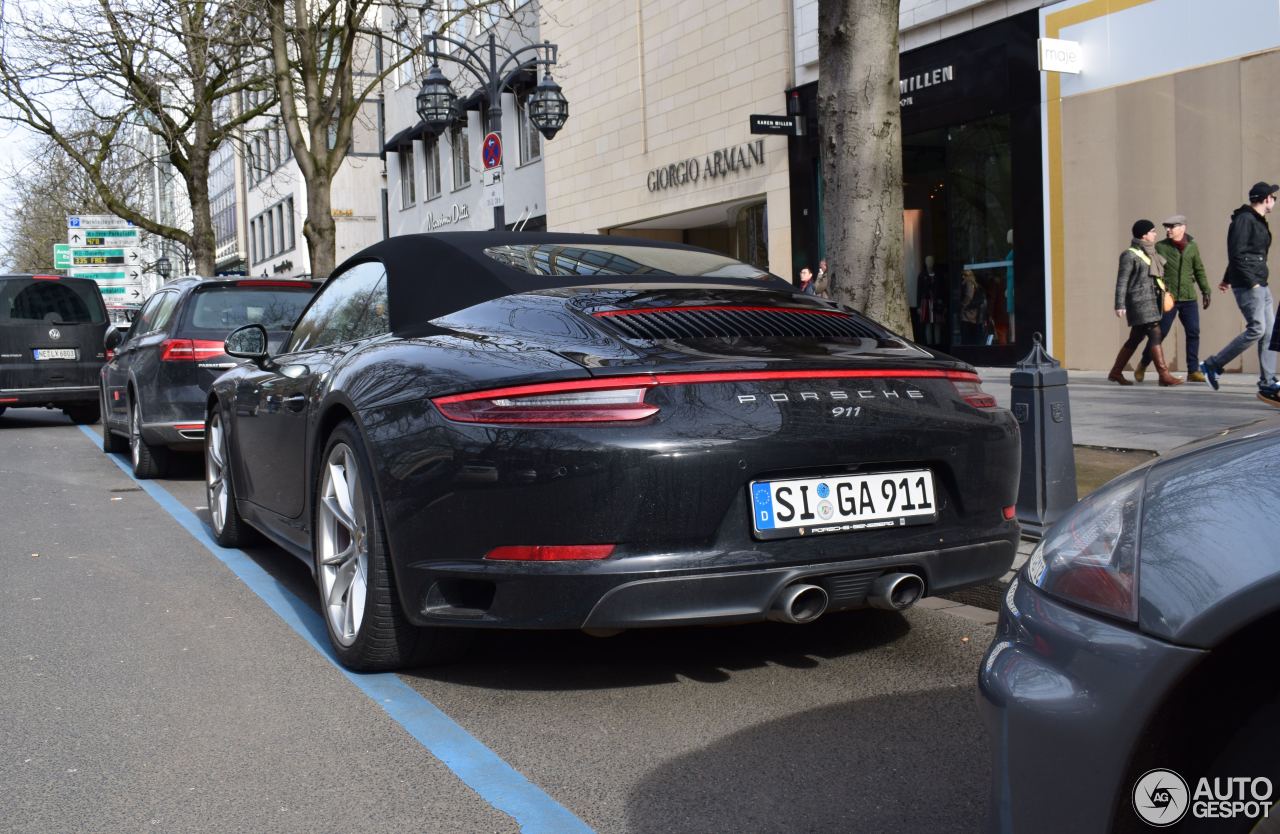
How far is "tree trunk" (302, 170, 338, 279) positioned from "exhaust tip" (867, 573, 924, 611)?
16.9 metres

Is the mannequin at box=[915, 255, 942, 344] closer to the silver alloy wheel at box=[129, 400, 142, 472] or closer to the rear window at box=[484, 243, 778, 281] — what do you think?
Answer: the silver alloy wheel at box=[129, 400, 142, 472]

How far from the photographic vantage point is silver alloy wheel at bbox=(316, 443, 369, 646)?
400 centimetres

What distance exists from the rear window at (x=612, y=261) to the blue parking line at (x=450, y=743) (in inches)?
58.7

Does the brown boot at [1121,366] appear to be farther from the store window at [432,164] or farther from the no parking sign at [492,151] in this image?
the store window at [432,164]

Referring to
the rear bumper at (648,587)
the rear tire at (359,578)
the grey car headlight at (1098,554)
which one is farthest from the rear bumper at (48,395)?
the grey car headlight at (1098,554)

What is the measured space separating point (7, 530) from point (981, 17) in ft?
45.0

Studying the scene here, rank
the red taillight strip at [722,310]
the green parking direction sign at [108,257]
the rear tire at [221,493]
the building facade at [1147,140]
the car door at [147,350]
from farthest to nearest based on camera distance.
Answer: the green parking direction sign at [108,257], the building facade at [1147,140], the car door at [147,350], the rear tire at [221,493], the red taillight strip at [722,310]

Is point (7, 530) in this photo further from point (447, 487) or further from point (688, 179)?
point (688, 179)

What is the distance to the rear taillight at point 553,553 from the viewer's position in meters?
3.26

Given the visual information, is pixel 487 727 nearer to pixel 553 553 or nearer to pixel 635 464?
pixel 553 553

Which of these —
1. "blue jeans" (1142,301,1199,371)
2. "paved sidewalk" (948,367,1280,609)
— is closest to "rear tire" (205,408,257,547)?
"paved sidewalk" (948,367,1280,609)

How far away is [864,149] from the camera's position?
22.9ft

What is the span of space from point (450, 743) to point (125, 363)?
814 cm

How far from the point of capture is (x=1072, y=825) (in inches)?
68.7
